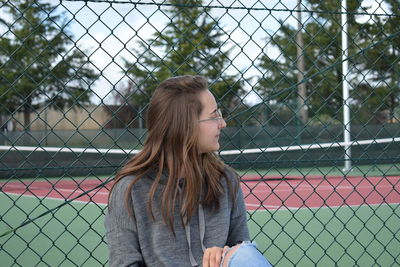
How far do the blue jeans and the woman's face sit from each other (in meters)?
0.52

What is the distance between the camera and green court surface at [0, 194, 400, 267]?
328 centimetres

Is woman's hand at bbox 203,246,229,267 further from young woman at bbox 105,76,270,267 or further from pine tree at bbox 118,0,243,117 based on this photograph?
pine tree at bbox 118,0,243,117

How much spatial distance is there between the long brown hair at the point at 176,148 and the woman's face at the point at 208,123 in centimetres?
2

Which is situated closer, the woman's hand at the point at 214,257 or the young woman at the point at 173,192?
the woman's hand at the point at 214,257

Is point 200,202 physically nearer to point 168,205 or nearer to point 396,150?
point 168,205

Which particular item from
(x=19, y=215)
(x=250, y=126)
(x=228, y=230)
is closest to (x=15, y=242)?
(x=19, y=215)

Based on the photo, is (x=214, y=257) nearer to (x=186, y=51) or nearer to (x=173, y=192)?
(x=173, y=192)

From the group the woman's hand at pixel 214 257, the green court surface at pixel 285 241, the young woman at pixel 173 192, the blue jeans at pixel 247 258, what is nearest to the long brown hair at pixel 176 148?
the young woman at pixel 173 192

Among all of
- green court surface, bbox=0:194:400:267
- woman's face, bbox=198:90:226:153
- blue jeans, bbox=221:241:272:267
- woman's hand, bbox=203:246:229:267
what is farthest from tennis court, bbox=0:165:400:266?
blue jeans, bbox=221:241:272:267

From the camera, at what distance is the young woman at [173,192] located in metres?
1.58

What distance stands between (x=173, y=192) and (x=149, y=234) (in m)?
0.13

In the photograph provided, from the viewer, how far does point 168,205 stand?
1.58 metres

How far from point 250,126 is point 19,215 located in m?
8.06

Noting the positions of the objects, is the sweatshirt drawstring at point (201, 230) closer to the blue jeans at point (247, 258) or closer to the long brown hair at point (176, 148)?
the long brown hair at point (176, 148)
